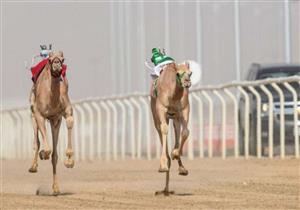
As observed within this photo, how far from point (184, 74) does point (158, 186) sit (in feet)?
10.4

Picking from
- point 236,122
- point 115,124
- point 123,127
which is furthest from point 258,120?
point 115,124

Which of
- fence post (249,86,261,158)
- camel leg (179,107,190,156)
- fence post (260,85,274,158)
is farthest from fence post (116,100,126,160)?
camel leg (179,107,190,156)

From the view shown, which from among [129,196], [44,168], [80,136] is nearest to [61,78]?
[129,196]

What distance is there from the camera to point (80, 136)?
28.9 metres

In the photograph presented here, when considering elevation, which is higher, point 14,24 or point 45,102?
point 14,24

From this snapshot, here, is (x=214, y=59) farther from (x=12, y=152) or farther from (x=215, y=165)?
(x=215, y=165)

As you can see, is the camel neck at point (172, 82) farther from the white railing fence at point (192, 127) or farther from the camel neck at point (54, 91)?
the white railing fence at point (192, 127)

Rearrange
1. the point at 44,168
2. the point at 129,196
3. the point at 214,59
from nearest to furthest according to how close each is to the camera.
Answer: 1. the point at 129,196
2. the point at 44,168
3. the point at 214,59

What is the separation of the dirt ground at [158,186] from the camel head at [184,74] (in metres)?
1.32

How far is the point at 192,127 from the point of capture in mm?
26344

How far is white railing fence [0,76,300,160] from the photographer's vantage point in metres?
22.6

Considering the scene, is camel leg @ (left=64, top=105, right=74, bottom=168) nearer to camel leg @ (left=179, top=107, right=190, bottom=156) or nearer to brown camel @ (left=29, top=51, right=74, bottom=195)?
brown camel @ (left=29, top=51, right=74, bottom=195)

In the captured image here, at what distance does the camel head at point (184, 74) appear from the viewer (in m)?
14.2

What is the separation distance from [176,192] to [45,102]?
203 centimetres
